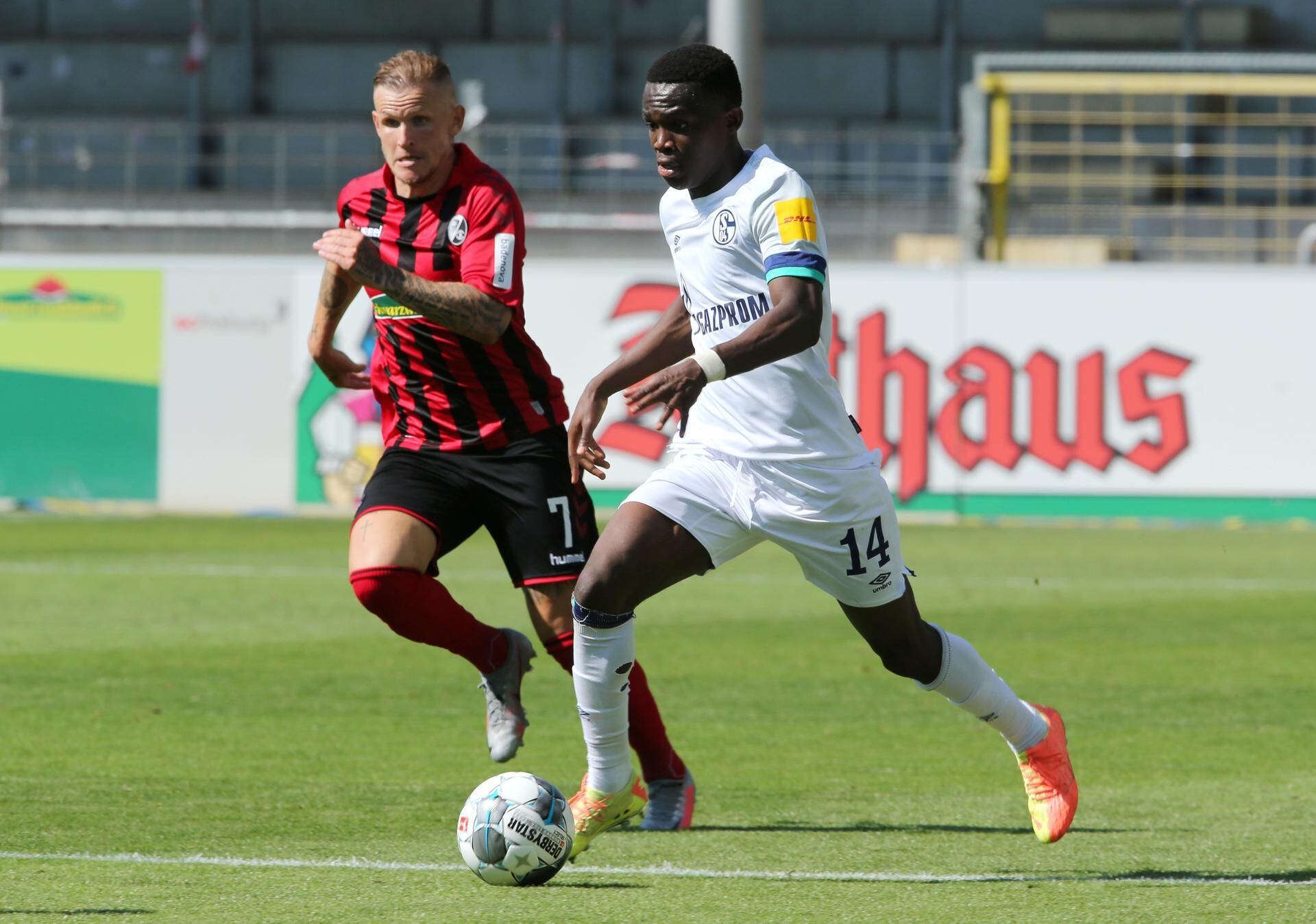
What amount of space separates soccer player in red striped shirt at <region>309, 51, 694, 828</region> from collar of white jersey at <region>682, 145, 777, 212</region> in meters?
0.82

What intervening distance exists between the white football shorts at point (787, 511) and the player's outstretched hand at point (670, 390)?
43 cm

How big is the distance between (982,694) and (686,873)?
3.28 feet

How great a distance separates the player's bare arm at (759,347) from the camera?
4691mm

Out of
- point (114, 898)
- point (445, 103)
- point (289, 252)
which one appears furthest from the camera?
point (289, 252)

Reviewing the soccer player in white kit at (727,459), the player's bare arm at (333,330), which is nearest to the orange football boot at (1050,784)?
the soccer player in white kit at (727,459)

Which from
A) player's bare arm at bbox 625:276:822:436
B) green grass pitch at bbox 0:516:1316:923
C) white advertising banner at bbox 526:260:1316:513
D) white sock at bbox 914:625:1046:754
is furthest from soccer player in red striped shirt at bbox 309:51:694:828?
white advertising banner at bbox 526:260:1316:513

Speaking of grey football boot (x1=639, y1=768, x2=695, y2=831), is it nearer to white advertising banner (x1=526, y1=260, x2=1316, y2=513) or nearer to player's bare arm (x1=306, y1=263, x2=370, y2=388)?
player's bare arm (x1=306, y1=263, x2=370, y2=388)

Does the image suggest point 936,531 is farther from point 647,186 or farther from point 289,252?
point 647,186

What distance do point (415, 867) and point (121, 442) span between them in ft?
48.5

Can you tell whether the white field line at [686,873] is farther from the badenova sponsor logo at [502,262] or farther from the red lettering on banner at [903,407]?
the red lettering on banner at [903,407]

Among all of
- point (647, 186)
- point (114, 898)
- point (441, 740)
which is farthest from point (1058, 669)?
point (647, 186)

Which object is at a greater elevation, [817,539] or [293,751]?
[817,539]

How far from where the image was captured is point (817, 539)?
5.14 m

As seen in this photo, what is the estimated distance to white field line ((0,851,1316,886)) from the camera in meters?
4.96
